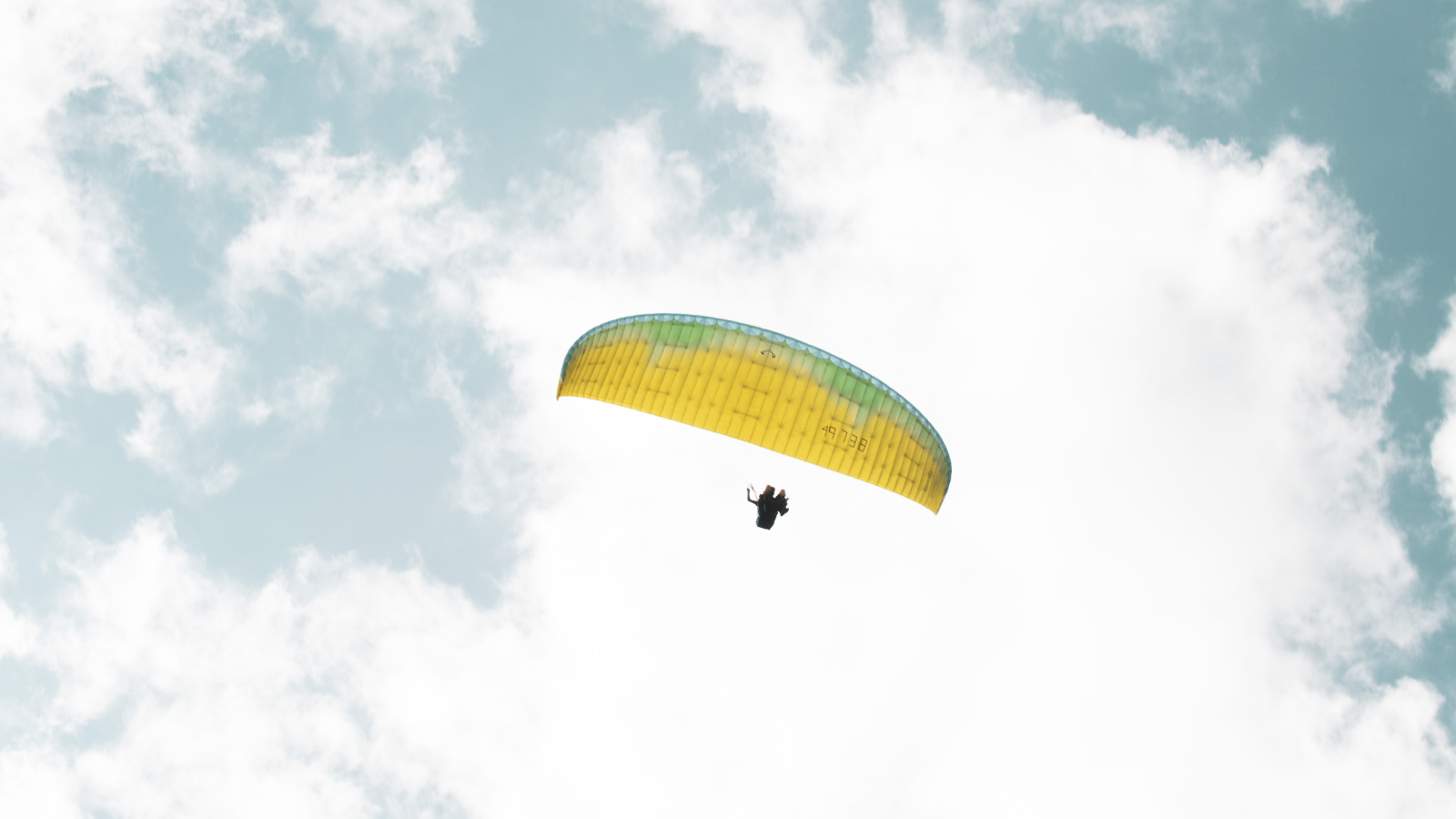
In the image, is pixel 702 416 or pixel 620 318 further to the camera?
pixel 620 318

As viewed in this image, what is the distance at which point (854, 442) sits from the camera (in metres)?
17.4

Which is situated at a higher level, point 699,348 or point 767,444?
point 699,348

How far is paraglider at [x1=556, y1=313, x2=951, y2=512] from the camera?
56.1ft

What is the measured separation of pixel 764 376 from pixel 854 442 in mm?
2325

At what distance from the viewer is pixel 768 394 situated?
1705cm

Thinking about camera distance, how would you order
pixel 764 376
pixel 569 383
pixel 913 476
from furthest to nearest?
pixel 569 383, pixel 913 476, pixel 764 376

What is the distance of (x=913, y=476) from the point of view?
18.3 m

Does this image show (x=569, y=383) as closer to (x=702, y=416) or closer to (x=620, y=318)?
(x=620, y=318)

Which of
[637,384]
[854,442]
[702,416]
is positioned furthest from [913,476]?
[637,384]

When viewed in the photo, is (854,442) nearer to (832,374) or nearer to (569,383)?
(832,374)

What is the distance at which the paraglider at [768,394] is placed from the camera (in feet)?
56.1

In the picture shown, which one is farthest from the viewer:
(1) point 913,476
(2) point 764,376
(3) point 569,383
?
(3) point 569,383

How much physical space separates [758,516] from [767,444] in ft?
10.2

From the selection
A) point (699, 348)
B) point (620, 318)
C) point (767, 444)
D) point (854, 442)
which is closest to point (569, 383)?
point (620, 318)
